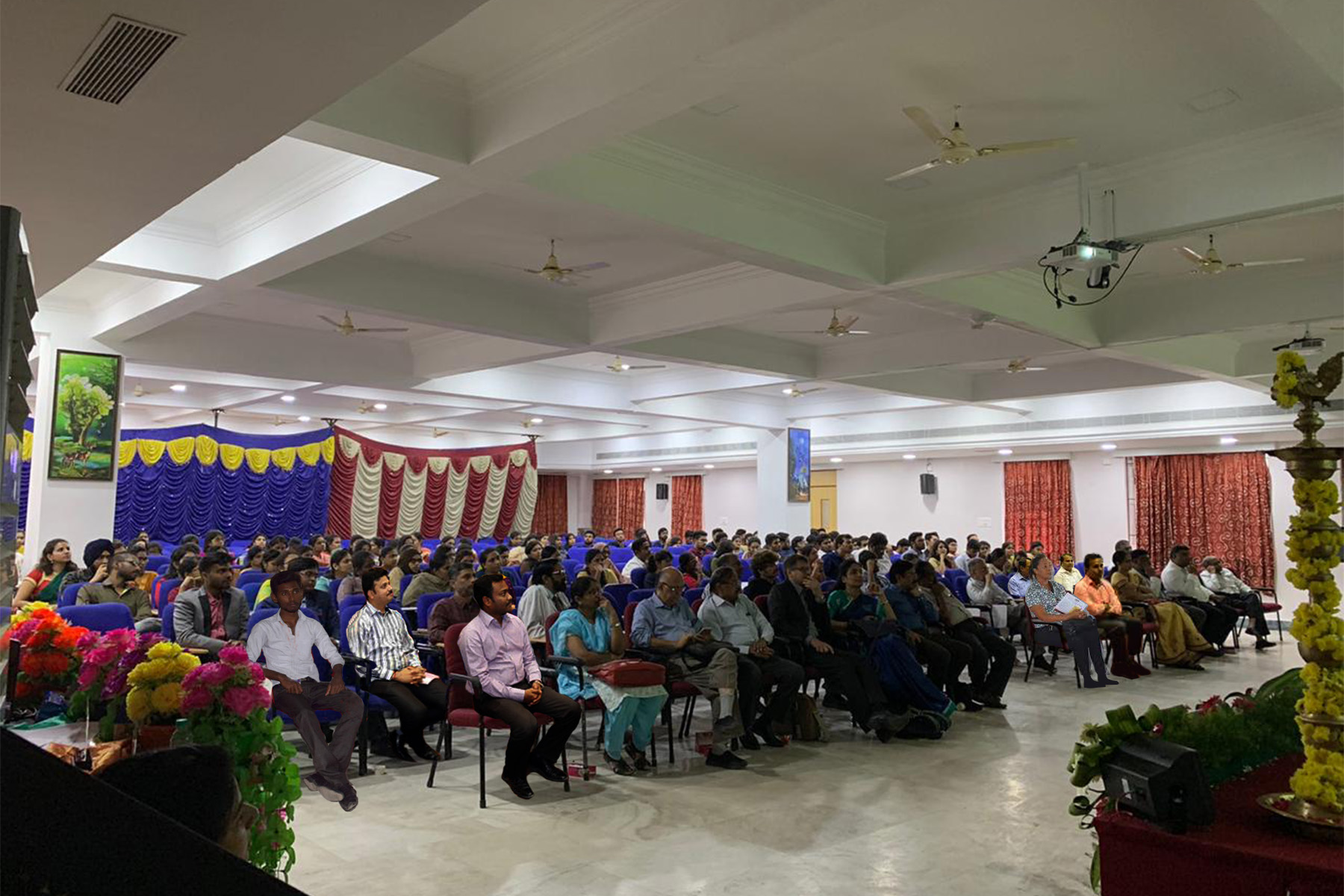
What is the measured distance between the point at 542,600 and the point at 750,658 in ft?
4.73

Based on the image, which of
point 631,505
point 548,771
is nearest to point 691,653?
point 548,771

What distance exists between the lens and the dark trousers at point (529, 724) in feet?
15.9

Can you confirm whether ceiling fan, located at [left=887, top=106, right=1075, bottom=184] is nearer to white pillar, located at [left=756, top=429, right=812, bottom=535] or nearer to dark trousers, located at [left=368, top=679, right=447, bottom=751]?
dark trousers, located at [left=368, top=679, right=447, bottom=751]

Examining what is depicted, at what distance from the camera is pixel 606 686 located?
17.6 ft

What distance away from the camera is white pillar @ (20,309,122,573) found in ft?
26.6

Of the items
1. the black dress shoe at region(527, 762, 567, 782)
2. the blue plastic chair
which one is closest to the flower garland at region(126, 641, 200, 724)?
the black dress shoe at region(527, 762, 567, 782)

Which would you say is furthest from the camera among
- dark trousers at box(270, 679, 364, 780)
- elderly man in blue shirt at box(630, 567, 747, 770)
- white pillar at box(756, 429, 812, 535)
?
white pillar at box(756, 429, 812, 535)

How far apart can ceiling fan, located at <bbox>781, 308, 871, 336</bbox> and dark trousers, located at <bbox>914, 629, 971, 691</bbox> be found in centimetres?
259

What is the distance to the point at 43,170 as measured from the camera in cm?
400

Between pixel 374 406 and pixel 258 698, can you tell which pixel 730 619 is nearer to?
pixel 258 698

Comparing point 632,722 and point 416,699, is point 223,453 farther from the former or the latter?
point 632,722

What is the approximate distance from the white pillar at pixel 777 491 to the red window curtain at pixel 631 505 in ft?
27.4

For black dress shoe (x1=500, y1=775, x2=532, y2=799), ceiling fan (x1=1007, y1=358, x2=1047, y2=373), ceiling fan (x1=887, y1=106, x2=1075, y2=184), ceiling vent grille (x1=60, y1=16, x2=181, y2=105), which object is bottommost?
black dress shoe (x1=500, y1=775, x2=532, y2=799)

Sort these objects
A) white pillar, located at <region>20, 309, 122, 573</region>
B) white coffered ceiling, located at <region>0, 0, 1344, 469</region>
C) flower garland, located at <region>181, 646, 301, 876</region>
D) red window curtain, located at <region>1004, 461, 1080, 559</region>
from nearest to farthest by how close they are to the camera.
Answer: flower garland, located at <region>181, 646, 301, 876</region> < white coffered ceiling, located at <region>0, 0, 1344, 469</region> < white pillar, located at <region>20, 309, 122, 573</region> < red window curtain, located at <region>1004, 461, 1080, 559</region>
